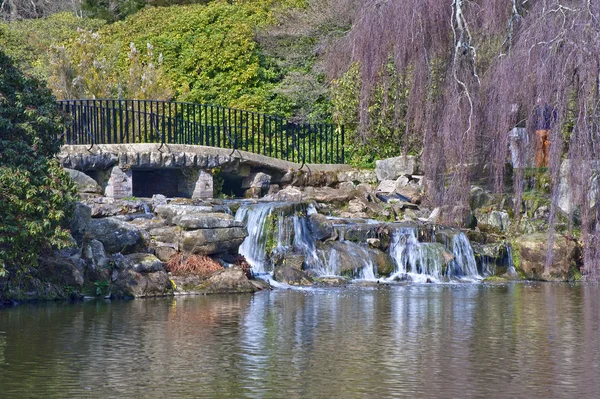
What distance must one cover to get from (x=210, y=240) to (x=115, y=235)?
1.82 m

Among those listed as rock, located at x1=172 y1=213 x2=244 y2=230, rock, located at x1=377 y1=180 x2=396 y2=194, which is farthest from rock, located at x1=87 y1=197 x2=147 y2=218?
rock, located at x1=377 y1=180 x2=396 y2=194

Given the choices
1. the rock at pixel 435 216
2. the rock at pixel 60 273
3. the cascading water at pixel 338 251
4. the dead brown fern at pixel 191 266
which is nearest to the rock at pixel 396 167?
the rock at pixel 435 216

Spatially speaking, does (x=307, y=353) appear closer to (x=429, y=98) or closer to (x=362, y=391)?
(x=362, y=391)

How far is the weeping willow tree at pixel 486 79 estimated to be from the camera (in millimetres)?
18891

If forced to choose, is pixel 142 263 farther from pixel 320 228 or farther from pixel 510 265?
pixel 510 265

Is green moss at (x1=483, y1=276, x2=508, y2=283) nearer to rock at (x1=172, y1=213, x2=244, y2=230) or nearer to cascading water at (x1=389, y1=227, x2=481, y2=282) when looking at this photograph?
cascading water at (x1=389, y1=227, x2=481, y2=282)

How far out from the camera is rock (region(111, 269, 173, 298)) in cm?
1973

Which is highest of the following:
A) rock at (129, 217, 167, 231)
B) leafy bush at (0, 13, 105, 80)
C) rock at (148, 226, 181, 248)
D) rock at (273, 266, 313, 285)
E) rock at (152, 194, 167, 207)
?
leafy bush at (0, 13, 105, 80)

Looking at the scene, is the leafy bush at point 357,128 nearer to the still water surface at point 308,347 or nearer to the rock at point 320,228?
the rock at point 320,228

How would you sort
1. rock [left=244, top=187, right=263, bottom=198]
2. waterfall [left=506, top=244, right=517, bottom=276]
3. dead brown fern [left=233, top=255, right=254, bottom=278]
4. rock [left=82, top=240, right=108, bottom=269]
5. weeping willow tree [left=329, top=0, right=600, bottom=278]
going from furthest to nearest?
rock [left=244, top=187, right=263, bottom=198] → waterfall [left=506, top=244, right=517, bottom=276] → dead brown fern [left=233, top=255, right=254, bottom=278] → rock [left=82, top=240, right=108, bottom=269] → weeping willow tree [left=329, top=0, right=600, bottom=278]

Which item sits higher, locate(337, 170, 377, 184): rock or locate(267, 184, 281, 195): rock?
locate(337, 170, 377, 184): rock

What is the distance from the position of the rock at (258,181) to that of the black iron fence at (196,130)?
88 cm

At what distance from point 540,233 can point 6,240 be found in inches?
452

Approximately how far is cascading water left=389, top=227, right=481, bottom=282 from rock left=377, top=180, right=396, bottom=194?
14.4 feet
